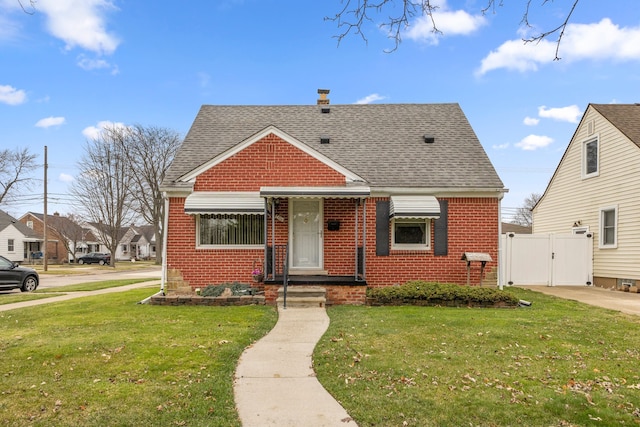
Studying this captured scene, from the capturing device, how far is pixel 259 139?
11.1 m

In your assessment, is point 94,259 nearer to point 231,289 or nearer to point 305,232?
point 231,289

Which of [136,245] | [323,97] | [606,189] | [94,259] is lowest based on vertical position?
[94,259]

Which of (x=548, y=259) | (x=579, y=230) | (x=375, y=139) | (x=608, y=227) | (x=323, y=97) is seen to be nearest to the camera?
(x=375, y=139)

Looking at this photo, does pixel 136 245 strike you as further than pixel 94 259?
Yes

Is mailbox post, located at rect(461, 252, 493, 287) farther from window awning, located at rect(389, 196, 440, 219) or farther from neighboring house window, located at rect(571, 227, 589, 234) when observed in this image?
neighboring house window, located at rect(571, 227, 589, 234)

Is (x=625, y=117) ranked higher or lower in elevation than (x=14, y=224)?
higher

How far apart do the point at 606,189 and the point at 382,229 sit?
911 centimetres

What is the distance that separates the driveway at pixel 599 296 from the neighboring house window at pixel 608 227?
→ 1.62 metres

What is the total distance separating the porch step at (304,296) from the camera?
951cm

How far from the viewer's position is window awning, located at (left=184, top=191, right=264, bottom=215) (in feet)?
34.7

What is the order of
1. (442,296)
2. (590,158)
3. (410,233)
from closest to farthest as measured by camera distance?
(442,296), (410,233), (590,158)

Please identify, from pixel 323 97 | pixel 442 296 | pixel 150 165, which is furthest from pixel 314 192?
pixel 150 165

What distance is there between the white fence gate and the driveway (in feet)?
1.58

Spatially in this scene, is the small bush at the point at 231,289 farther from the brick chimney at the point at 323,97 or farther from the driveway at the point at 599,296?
the driveway at the point at 599,296
